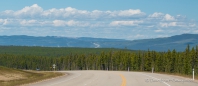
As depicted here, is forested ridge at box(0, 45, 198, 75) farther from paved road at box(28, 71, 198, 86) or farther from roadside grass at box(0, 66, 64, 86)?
paved road at box(28, 71, 198, 86)

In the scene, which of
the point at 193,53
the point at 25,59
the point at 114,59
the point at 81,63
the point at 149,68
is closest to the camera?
the point at 193,53

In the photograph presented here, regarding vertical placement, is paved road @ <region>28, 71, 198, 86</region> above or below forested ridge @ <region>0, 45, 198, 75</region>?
above

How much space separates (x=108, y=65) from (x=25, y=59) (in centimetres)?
5394

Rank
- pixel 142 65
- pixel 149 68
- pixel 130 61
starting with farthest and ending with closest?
pixel 130 61 → pixel 142 65 → pixel 149 68

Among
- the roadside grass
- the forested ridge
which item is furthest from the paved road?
the forested ridge

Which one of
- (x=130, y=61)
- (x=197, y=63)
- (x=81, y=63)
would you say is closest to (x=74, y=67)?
(x=81, y=63)

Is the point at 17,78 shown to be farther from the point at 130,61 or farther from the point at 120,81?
the point at 130,61

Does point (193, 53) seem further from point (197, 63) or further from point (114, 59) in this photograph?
point (114, 59)

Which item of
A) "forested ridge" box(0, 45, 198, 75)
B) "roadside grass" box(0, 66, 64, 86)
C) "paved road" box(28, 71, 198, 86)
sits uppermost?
"paved road" box(28, 71, 198, 86)

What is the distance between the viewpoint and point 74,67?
18125cm

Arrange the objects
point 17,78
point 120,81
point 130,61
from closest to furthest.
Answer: point 120,81 → point 17,78 → point 130,61

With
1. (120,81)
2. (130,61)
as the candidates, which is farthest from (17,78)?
(130,61)

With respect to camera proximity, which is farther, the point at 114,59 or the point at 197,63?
the point at 114,59

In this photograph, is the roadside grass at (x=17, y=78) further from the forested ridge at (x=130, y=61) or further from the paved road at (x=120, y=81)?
the forested ridge at (x=130, y=61)
